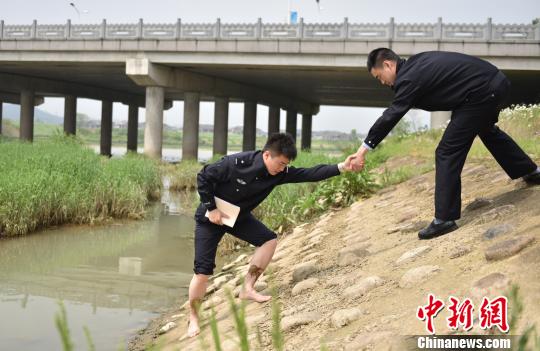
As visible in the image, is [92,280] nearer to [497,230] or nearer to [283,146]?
[283,146]

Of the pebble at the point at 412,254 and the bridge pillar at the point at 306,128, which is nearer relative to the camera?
the pebble at the point at 412,254

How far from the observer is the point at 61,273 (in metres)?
7.15

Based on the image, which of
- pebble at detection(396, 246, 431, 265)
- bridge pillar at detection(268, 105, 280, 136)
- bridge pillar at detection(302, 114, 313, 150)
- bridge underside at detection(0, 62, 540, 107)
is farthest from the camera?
bridge pillar at detection(302, 114, 313, 150)

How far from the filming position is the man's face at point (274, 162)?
423 cm

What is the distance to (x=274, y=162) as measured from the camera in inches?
168

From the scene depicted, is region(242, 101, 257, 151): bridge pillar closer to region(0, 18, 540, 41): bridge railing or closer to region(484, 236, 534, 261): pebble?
Result: region(0, 18, 540, 41): bridge railing

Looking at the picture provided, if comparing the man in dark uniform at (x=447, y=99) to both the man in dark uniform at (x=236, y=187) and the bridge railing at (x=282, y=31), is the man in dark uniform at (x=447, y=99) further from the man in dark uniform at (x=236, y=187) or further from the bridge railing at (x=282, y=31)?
the bridge railing at (x=282, y=31)

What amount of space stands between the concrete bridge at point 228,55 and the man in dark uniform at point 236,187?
1753 cm

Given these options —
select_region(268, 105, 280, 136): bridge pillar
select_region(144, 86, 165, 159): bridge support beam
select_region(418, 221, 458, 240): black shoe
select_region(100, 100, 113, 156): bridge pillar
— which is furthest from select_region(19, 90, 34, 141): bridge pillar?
select_region(418, 221, 458, 240): black shoe

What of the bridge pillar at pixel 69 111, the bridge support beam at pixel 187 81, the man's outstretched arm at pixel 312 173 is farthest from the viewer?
the bridge pillar at pixel 69 111

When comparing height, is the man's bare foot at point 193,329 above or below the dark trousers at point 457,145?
below

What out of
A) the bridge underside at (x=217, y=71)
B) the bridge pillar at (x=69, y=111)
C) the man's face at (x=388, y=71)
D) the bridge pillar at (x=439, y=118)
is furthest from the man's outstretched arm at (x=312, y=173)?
the bridge pillar at (x=69, y=111)

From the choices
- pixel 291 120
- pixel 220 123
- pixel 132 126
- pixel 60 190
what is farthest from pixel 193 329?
pixel 132 126

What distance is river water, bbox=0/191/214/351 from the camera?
16.5ft
